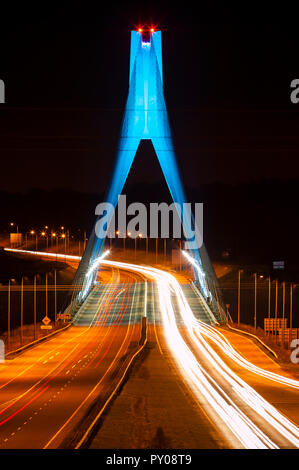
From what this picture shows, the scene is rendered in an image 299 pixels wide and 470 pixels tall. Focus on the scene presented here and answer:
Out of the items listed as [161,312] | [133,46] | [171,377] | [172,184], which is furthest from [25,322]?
[171,377]

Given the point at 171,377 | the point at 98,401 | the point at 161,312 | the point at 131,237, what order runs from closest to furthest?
the point at 98,401 → the point at 171,377 → the point at 161,312 → the point at 131,237

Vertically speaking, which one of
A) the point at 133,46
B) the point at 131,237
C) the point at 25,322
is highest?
the point at 133,46

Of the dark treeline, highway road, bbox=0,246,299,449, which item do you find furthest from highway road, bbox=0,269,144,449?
the dark treeline

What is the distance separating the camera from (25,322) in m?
62.5

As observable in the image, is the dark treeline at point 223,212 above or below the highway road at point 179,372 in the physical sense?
above

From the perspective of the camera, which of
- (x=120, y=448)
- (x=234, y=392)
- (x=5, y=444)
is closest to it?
(x=120, y=448)

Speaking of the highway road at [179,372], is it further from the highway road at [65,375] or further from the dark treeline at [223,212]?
the dark treeline at [223,212]

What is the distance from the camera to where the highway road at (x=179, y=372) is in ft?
51.5

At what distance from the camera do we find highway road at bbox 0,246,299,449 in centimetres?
1570

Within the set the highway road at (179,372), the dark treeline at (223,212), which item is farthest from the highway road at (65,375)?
the dark treeline at (223,212)

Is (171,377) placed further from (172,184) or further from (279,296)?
(279,296)

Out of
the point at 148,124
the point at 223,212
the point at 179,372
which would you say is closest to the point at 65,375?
the point at 179,372

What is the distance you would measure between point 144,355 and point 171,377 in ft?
23.8

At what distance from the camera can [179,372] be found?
2747 centimetres
